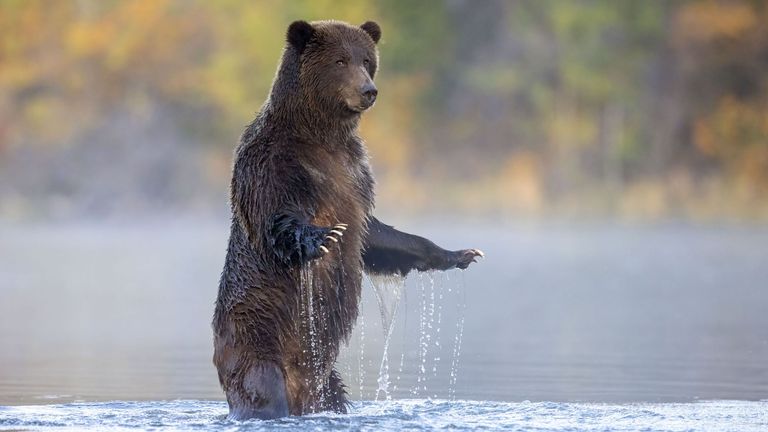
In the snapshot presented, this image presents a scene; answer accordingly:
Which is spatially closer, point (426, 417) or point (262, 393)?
point (262, 393)

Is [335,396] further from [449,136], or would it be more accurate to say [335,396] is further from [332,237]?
[449,136]

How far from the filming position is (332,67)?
8289mm

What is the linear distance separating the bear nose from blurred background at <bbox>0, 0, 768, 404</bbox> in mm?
12987

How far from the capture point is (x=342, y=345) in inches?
328

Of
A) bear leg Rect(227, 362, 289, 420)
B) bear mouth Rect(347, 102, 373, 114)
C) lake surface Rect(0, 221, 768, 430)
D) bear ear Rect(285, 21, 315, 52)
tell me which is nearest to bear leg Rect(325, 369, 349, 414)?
lake surface Rect(0, 221, 768, 430)

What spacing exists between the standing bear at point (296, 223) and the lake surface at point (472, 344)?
0.28 meters

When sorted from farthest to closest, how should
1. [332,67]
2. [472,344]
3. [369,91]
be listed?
[472,344] < [332,67] < [369,91]

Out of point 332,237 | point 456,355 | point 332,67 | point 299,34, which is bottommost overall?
point 456,355

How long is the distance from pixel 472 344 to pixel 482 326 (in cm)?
196

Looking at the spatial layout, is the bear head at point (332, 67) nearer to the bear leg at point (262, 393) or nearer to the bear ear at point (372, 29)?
the bear ear at point (372, 29)

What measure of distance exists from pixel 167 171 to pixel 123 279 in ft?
88.0

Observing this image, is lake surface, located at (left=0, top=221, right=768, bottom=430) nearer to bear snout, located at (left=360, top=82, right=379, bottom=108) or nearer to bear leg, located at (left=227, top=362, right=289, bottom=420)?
bear leg, located at (left=227, top=362, right=289, bottom=420)

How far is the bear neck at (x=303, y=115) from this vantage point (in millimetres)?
8281

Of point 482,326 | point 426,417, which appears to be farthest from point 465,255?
point 482,326
